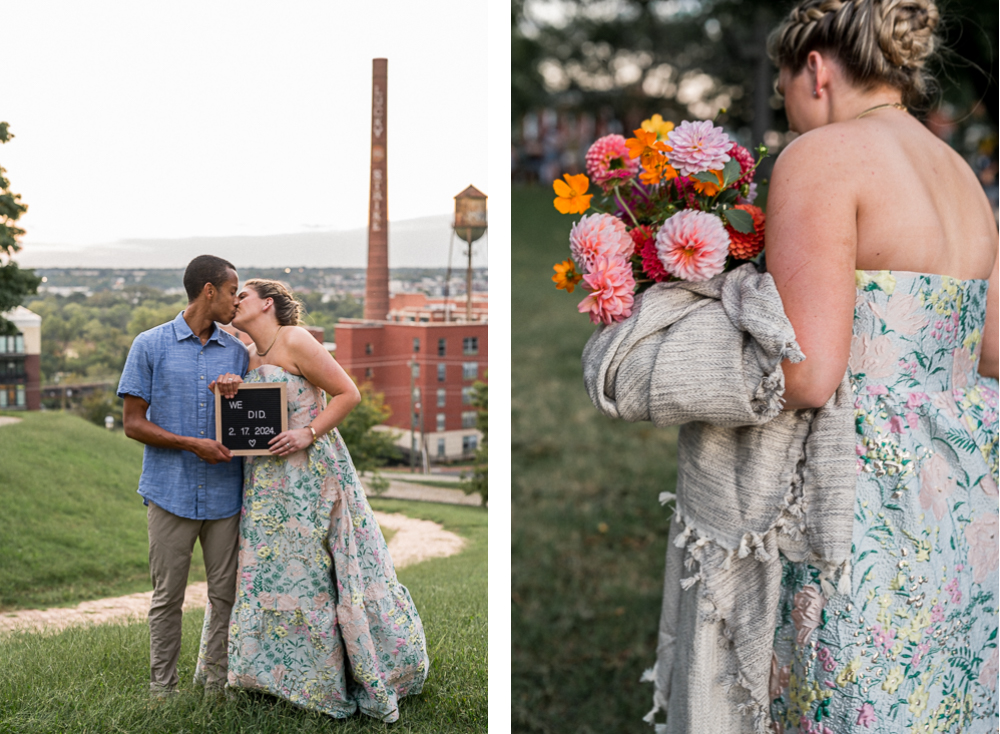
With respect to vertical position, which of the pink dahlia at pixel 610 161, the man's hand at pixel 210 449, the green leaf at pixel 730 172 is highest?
the pink dahlia at pixel 610 161

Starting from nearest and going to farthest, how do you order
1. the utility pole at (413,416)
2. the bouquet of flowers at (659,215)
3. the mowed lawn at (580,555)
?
the bouquet of flowers at (659,215), the utility pole at (413,416), the mowed lawn at (580,555)

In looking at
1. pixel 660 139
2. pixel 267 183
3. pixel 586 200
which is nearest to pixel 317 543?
pixel 267 183

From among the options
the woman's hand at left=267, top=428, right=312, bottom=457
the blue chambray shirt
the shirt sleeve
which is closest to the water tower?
the woman's hand at left=267, top=428, right=312, bottom=457

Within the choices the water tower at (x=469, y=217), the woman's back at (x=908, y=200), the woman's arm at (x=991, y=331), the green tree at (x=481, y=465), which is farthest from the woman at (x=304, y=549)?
the woman's arm at (x=991, y=331)

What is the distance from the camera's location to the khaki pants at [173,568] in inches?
83.1

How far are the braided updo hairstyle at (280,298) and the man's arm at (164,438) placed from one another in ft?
1.19

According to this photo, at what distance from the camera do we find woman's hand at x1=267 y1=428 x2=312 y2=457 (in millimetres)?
2078

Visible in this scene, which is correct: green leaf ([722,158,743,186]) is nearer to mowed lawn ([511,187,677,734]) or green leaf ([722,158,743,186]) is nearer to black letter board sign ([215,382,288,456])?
black letter board sign ([215,382,288,456])

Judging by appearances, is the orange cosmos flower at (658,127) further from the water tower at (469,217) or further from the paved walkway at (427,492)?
the paved walkway at (427,492)

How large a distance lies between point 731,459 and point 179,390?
4.51 ft

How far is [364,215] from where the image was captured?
227 centimetres

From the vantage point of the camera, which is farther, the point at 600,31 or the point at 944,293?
the point at 600,31

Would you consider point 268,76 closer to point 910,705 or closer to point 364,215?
point 364,215

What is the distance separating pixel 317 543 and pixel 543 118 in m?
26.6
